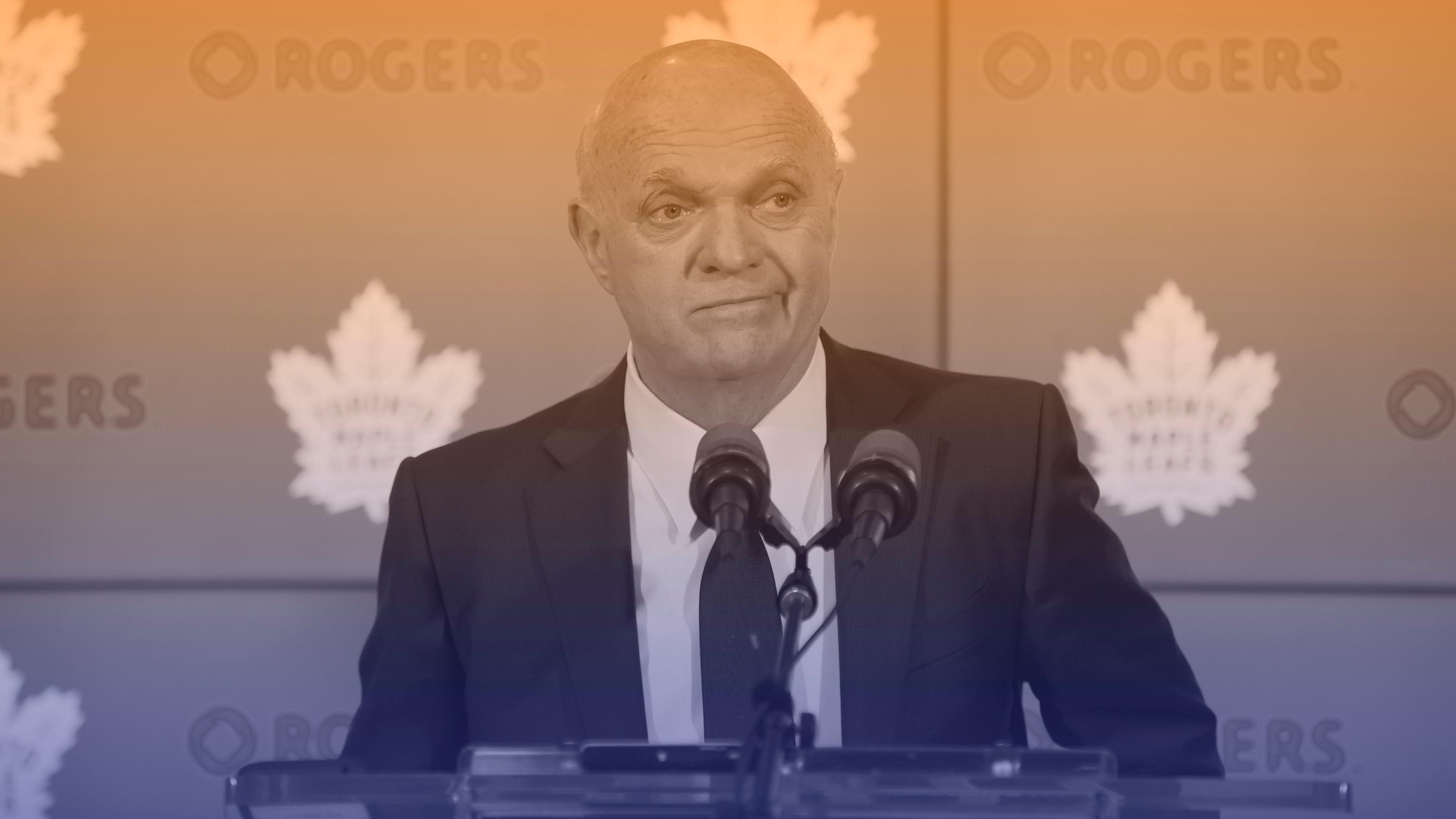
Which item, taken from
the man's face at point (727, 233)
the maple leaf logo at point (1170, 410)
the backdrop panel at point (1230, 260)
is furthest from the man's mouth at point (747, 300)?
the maple leaf logo at point (1170, 410)

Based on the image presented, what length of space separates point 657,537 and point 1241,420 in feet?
3.41

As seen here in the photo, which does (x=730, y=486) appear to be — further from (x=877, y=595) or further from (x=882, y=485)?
(x=877, y=595)

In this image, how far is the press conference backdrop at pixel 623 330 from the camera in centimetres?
248

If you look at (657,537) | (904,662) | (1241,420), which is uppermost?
(1241,420)

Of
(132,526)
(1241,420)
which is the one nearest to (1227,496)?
(1241,420)

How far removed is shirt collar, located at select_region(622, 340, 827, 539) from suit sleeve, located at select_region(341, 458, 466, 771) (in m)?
0.36

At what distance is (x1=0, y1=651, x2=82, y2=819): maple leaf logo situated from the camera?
99.5 inches

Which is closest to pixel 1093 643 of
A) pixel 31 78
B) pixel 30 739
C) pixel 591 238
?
pixel 591 238

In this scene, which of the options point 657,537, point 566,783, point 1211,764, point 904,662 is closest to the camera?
point 566,783

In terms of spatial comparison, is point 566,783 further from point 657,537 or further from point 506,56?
point 506,56

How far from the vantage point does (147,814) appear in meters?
2.55

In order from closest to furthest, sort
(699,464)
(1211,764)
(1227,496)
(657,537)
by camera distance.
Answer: (699,464)
(1211,764)
(657,537)
(1227,496)

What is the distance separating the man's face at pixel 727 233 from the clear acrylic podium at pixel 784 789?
939 millimetres

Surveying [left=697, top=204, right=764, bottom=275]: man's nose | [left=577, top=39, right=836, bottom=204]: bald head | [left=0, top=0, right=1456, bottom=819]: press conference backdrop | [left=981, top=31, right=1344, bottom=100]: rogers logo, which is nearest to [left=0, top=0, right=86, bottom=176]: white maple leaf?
[left=0, top=0, right=1456, bottom=819]: press conference backdrop
